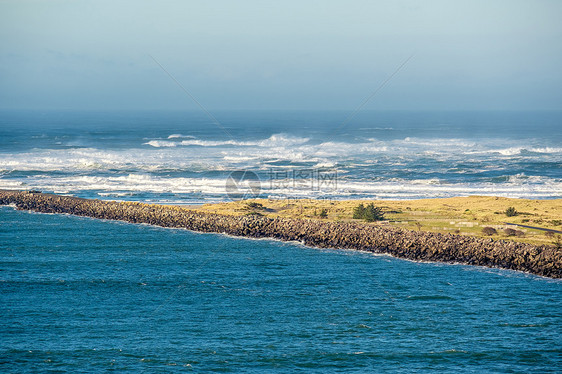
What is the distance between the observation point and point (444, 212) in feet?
120

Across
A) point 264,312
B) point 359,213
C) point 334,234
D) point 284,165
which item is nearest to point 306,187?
point 359,213

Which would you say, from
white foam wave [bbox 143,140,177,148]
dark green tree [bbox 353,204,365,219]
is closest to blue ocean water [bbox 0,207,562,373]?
dark green tree [bbox 353,204,365,219]

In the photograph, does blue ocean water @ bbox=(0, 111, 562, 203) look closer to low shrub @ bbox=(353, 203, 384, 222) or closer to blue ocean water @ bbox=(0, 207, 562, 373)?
low shrub @ bbox=(353, 203, 384, 222)

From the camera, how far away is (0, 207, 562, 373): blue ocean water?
55.6 ft

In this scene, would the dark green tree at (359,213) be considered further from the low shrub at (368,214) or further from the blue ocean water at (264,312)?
the blue ocean water at (264,312)

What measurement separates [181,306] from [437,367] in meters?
9.15

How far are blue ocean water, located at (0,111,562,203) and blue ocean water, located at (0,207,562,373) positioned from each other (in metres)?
19.2

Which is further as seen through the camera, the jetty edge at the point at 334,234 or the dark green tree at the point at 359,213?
the dark green tree at the point at 359,213

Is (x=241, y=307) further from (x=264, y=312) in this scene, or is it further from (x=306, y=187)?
(x=306, y=187)

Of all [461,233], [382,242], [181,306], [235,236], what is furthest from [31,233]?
[461,233]

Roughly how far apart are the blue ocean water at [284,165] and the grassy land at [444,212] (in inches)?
246

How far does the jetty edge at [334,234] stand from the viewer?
26000mm

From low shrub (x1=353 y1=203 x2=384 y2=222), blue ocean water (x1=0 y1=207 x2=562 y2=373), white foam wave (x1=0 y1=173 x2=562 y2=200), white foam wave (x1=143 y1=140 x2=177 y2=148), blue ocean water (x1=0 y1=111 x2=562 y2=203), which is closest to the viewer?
Result: blue ocean water (x1=0 y1=207 x2=562 y2=373)

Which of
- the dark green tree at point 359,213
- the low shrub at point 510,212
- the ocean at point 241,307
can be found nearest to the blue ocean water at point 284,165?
the ocean at point 241,307
